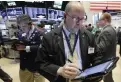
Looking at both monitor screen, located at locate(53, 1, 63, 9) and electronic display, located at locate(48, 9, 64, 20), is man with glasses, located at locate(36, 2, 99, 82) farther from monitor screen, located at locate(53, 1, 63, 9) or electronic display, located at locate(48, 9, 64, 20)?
monitor screen, located at locate(53, 1, 63, 9)

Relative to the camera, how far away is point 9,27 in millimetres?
8102

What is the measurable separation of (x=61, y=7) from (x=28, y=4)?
173 centimetres

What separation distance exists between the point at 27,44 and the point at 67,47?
56.1 inches

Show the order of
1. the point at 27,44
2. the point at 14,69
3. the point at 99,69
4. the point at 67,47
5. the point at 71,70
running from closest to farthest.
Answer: the point at 71,70
the point at 99,69
the point at 67,47
the point at 27,44
the point at 14,69

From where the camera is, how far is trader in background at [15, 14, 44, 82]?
2.91 metres

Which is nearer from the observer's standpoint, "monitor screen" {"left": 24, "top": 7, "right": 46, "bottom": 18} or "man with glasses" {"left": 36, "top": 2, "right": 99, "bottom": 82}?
"man with glasses" {"left": 36, "top": 2, "right": 99, "bottom": 82}

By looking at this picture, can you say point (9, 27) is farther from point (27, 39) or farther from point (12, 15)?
point (27, 39)

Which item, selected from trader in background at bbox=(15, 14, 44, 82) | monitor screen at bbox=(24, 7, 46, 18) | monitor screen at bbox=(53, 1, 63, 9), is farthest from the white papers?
monitor screen at bbox=(53, 1, 63, 9)

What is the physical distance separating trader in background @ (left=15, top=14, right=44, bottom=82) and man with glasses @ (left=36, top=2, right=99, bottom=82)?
4.20 feet

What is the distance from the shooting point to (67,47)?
1662 mm

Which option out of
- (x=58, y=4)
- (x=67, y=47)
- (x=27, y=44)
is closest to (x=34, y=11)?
(x=58, y=4)

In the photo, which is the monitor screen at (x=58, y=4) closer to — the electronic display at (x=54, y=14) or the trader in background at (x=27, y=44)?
the electronic display at (x=54, y=14)

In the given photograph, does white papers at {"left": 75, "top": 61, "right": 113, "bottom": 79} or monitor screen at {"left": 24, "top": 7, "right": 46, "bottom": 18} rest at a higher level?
white papers at {"left": 75, "top": 61, "right": 113, "bottom": 79}

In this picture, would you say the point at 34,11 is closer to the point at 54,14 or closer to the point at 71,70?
the point at 54,14
